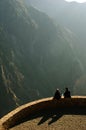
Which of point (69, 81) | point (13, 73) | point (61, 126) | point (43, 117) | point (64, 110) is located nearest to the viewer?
point (61, 126)

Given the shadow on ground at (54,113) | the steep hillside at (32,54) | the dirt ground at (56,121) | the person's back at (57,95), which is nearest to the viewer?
the dirt ground at (56,121)

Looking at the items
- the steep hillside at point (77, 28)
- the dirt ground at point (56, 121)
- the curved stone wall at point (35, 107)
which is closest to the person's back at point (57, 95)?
the curved stone wall at point (35, 107)

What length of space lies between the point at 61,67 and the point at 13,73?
28161 millimetres

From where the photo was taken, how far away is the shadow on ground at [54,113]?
14930mm

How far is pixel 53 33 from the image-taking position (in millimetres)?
137750

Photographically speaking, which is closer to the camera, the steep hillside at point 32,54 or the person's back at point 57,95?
the person's back at point 57,95

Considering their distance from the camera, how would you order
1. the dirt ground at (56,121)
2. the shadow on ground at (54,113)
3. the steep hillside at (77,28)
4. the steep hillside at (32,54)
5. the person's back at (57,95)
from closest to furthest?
1. the dirt ground at (56,121)
2. the shadow on ground at (54,113)
3. the person's back at (57,95)
4. the steep hillside at (32,54)
5. the steep hillside at (77,28)

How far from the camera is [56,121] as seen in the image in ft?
48.0

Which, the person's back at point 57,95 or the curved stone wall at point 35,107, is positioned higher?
the person's back at point 57,95

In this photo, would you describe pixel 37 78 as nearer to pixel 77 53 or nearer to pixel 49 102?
pixel 77 53

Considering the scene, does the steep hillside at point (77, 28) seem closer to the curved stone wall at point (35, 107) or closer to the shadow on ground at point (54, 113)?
the curved stone wall at point (35, 107)

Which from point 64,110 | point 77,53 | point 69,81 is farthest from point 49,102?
point 77,53

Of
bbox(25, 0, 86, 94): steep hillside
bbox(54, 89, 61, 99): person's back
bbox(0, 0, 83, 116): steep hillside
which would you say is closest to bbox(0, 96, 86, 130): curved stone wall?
bbox(54, 89, 61, 99): person's back

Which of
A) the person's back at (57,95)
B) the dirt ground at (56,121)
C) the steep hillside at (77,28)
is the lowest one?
the dirt ground at (56,121)
